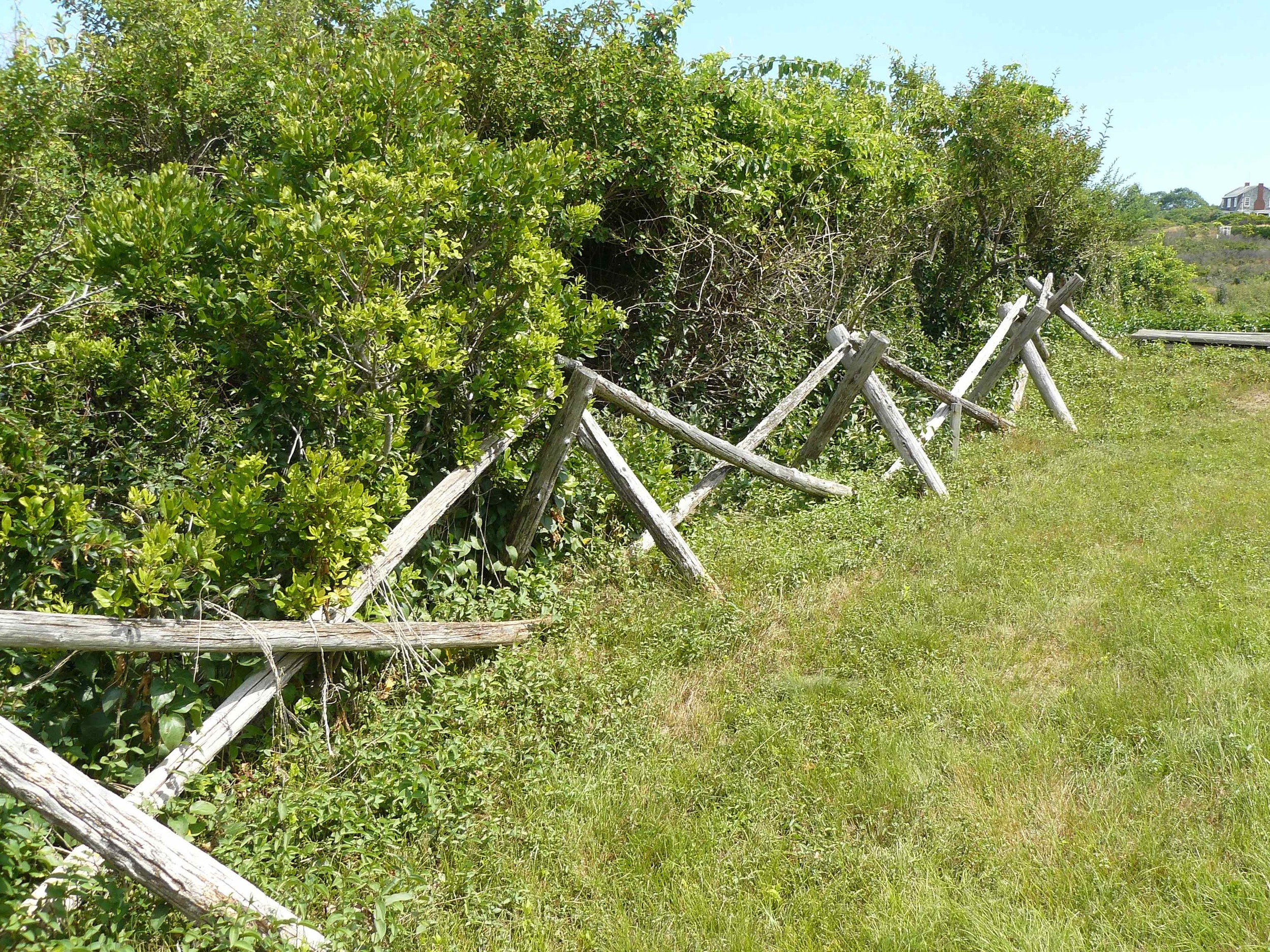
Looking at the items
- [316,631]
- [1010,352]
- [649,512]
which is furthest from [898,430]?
[316,631]

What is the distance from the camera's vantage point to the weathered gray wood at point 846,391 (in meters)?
7.50

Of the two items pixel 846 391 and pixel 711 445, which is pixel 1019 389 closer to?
pixel 846 391

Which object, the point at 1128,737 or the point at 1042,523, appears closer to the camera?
the point at 1128,737

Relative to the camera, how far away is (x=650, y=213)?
25.8 feet

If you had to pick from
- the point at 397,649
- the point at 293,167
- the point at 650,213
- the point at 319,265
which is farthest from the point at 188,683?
the point at 650,213

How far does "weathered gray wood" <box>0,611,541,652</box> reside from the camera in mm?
3127

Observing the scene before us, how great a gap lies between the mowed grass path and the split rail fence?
564mm

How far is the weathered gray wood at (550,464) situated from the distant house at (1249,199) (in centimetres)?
12745

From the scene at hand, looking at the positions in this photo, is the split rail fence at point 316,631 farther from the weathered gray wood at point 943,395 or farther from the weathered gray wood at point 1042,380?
the weathered gray wood at point 1042,380

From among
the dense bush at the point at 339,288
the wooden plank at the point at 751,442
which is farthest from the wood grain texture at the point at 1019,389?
the wooden plank at the point at 751,442

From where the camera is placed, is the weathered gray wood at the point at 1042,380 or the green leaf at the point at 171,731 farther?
the weathered gray wood at the point at 1042,380

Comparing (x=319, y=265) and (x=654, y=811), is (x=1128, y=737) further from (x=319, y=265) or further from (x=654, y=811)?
(x=319, y=265)

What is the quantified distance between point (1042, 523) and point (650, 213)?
13.7 ft

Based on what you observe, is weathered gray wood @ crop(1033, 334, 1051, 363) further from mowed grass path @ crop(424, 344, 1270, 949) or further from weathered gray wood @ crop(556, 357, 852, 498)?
weathered gray wood @ crop(556, 357, 852, 498)
